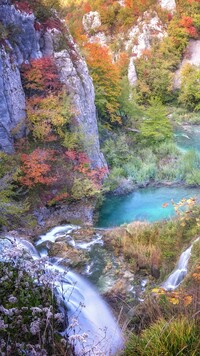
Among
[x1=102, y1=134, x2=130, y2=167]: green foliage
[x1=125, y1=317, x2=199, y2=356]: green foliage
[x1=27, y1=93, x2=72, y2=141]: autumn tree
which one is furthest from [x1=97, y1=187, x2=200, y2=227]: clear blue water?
[x1=125, y1=317, x2=199, y2=356]: green foliage

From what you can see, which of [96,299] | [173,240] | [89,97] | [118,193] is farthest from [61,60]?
[96,299]

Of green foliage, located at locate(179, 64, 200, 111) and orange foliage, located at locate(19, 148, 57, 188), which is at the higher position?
green foliage, located at locate(179, 64, 200, 111)

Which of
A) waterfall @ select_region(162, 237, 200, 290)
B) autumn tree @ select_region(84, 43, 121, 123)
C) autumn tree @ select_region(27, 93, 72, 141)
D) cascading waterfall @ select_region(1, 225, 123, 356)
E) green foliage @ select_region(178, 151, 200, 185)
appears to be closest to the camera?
cascading waterfall @ select_region(1, 225, 123, 356)

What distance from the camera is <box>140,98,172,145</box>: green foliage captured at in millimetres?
17781

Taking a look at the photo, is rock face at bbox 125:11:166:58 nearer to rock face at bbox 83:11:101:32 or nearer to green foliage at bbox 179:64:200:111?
rock face at bbox 83:11:101:32

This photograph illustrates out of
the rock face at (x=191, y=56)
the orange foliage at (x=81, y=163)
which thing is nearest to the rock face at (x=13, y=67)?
the orange foliage at (x=81, y=163)

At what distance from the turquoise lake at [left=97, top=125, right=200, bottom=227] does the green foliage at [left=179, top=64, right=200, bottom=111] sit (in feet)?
48.9

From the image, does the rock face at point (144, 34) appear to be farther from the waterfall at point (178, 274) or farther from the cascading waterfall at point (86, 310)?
the cascading waterfall at point (86, 310)

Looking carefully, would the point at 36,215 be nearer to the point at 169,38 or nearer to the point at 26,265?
the point at 26,265

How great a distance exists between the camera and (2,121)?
10.5 meters

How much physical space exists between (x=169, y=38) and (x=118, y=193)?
22195mm

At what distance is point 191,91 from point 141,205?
57.6 ft

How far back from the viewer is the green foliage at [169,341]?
304cm

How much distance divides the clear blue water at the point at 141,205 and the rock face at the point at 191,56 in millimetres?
18227
